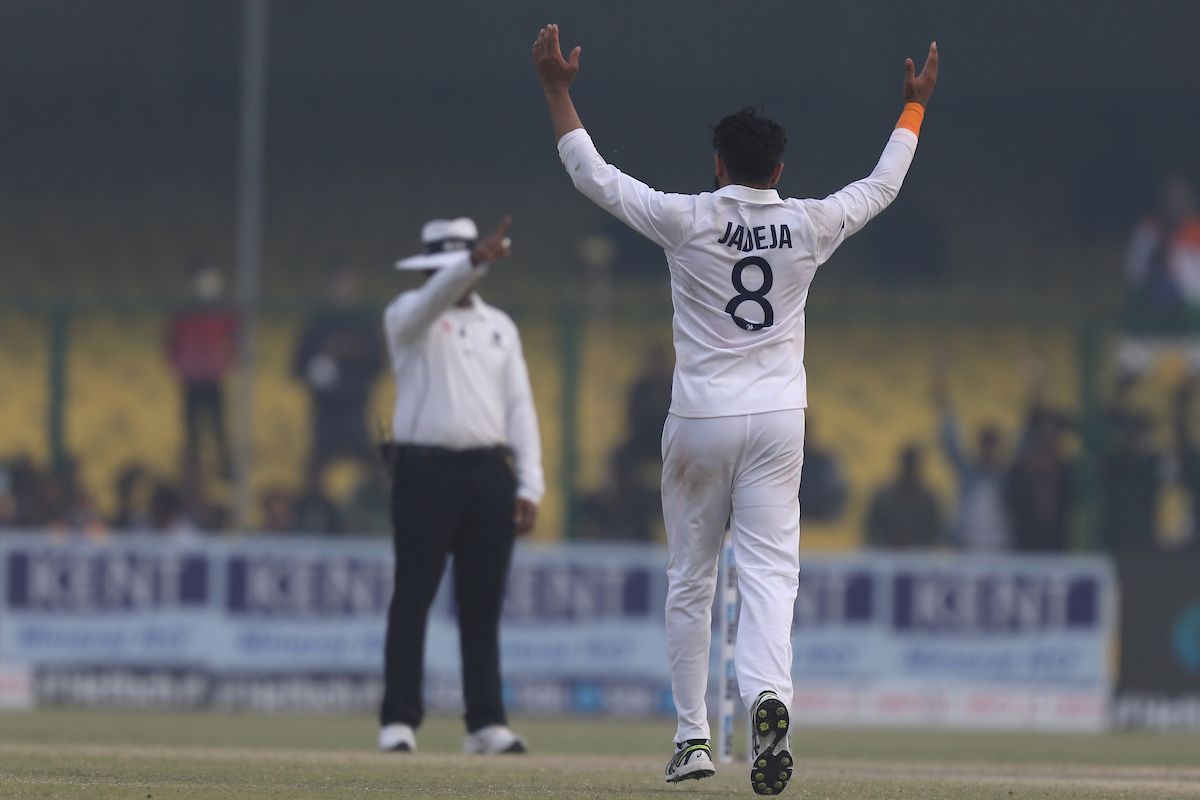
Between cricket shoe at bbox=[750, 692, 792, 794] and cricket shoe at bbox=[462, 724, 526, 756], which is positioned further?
cricket shoe at bbox=[462, 724, 526, 756]

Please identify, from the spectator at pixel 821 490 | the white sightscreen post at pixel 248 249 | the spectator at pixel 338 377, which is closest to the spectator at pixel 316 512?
the white sightscreen post at pixel 248 249

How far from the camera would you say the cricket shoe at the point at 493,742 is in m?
9.29

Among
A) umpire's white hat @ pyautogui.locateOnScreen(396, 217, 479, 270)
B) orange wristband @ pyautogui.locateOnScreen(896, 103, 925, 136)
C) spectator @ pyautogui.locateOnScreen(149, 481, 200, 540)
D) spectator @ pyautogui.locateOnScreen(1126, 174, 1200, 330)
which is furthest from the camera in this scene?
spectator @ pyautogui.locateOnScreen(1126, 174, 1200, 330)

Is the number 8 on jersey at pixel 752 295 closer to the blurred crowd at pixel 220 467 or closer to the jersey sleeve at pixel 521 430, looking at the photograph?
the jersey sleeve at pixel 521 430

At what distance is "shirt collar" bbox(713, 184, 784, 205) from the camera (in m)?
6.74

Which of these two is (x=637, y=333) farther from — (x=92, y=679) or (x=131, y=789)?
(x=131, y=789)

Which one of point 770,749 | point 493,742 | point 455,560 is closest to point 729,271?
point 770,749

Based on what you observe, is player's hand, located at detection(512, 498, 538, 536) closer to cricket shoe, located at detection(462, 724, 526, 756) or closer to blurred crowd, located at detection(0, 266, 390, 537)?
cricket shoe, located at detection(462, 724, 526, 756)

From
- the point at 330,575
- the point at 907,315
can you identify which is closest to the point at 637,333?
the point at 907,315

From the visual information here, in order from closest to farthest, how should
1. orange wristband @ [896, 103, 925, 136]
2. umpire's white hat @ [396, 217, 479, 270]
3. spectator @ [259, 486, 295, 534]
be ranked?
orange wristband @ [896, 103, 925, 136]
umpire's white hat @ [396, 217, 479, 270]
spectator @ [259, 486, 295, 534]

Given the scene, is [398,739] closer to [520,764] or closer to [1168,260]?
[520,764]

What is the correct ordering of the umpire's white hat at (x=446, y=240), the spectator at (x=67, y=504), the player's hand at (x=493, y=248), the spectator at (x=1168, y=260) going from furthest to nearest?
the spectator at (x=1168, y=260) → the spectator at (x=67, y=504) → the umpire's white hat at (x=446, y=240) → the player's hand at (x=493, y=248)

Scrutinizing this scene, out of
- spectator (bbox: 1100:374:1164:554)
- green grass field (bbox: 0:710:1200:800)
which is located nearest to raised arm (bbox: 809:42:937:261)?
green grass field (bbox: 0:710:1200:800)

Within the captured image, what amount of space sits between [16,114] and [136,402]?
5.05 metres
